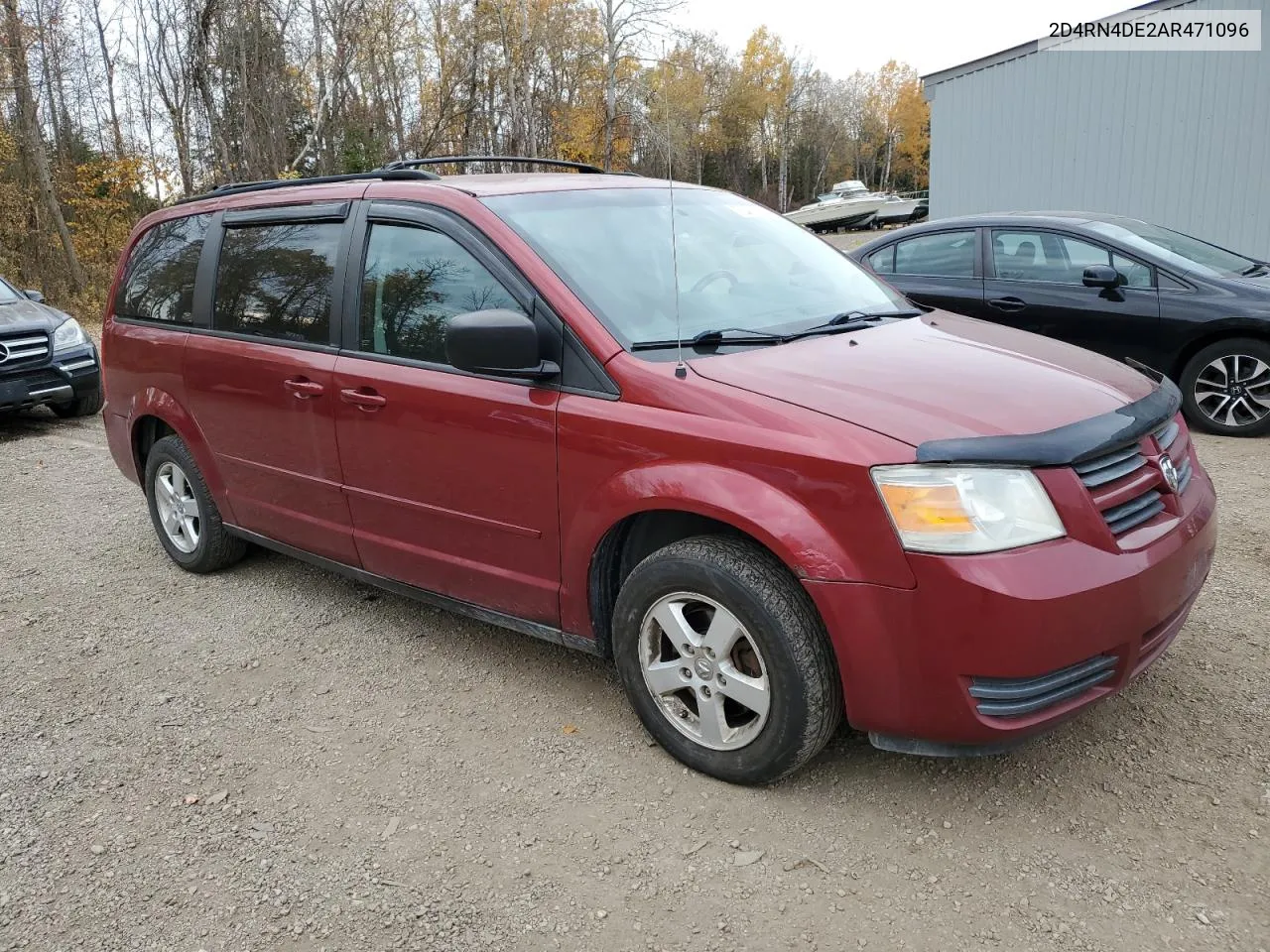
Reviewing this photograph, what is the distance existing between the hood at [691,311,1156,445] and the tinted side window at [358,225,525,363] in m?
0.92

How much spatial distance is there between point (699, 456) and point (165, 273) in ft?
10.7

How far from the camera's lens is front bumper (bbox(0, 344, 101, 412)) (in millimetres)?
8336

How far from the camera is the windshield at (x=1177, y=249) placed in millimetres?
6664

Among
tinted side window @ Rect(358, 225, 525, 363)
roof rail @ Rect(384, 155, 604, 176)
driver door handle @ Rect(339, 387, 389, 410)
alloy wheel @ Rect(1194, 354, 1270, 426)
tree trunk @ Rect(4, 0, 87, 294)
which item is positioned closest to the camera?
tinted side window @ Rect(358, 225, 525, 363)

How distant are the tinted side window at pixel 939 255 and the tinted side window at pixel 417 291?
5.12 m

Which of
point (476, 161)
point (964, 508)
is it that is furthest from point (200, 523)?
point (964, 508)

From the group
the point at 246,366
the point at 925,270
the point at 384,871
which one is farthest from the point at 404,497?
the point at 925,270

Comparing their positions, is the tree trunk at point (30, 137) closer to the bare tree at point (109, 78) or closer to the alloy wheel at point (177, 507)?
the bare tree at point (109, 78)

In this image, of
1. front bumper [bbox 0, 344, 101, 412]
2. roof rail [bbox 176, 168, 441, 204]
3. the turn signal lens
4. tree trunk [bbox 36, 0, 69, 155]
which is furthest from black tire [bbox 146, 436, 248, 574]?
tree trunk [bbox 36, 0, 69, 155]

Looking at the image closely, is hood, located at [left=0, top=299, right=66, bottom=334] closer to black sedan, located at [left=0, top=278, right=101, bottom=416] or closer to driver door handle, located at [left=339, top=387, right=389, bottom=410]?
black sedan, located at [left=0, top=278, right=101, bottom=416]

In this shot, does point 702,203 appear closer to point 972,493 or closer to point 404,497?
point 404,497

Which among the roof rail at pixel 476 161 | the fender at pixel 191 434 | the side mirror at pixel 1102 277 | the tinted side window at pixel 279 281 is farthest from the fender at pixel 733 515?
the side mirror at pixel 1102 277

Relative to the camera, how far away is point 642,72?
35000 mm

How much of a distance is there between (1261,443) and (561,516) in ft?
17.5
